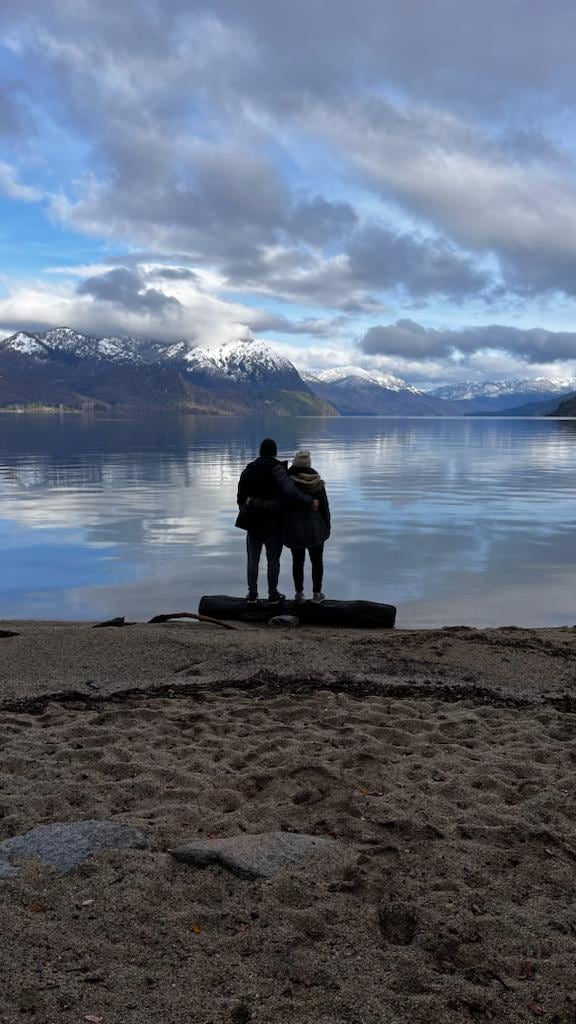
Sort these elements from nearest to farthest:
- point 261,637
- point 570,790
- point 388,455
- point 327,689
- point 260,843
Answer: point 260,843 → point 570,790 → point 327,689 → point 261,637 → point 388,455

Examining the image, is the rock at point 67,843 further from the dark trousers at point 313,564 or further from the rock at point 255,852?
the dark trousers at point 313,564

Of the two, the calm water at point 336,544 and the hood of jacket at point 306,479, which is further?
the calm water at point 336,544

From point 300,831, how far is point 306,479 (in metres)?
8.95

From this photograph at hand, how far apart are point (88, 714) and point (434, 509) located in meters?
28.4

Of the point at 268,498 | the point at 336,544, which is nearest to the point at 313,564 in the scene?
the point at 268,498

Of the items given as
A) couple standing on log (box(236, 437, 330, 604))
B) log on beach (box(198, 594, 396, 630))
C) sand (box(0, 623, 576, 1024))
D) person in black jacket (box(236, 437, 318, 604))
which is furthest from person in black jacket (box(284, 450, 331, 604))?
sand (box(0, 623, 576, 1024))

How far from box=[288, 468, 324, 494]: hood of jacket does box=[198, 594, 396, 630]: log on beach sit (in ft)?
7.90

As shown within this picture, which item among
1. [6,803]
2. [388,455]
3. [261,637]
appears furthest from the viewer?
[388,455]

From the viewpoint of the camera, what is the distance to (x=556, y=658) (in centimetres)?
1273

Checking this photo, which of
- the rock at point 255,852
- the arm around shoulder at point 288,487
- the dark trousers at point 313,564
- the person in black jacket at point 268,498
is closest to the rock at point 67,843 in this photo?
the rock at point 255,852

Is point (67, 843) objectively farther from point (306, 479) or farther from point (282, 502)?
point (306, 479)

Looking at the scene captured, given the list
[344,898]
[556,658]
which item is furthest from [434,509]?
[344,898]

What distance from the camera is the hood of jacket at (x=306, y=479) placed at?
14.9 m

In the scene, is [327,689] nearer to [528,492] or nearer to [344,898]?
[344,898]
